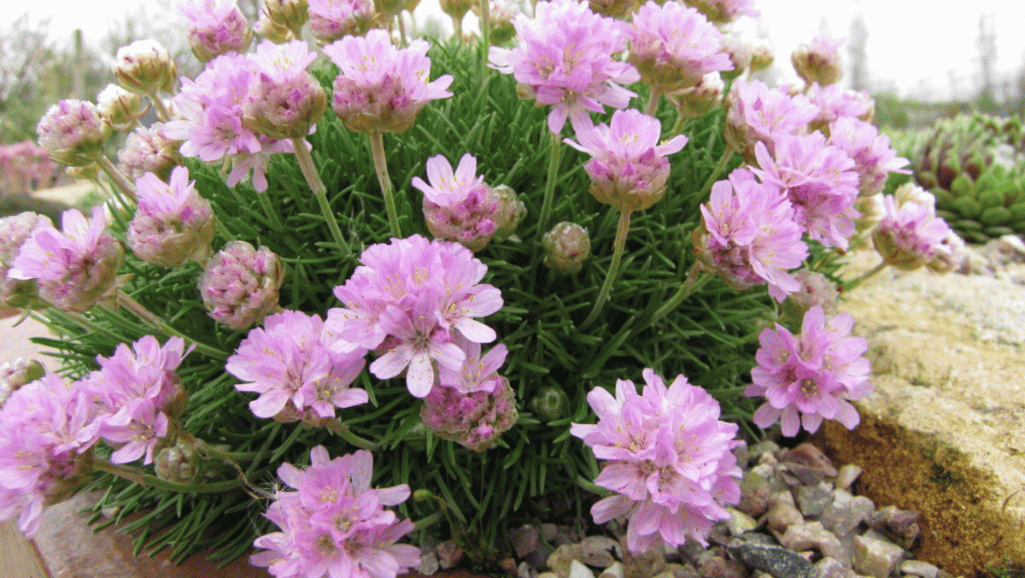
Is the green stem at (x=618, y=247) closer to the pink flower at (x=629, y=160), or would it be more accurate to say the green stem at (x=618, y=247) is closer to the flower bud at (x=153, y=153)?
the pink flower at (x=629, y=160)

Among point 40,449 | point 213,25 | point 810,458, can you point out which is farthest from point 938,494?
point 213,25

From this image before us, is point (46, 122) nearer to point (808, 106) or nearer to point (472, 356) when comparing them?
point (472, 356)

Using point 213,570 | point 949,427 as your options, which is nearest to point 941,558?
point 949,427

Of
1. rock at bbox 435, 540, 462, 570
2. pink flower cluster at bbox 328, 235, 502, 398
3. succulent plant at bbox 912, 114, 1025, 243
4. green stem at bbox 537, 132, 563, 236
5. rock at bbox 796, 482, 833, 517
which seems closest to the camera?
pink flower cluster at bbox 328, 235, 502, 398

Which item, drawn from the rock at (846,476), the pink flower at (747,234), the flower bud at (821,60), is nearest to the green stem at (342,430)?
the pink flower at (747,234)

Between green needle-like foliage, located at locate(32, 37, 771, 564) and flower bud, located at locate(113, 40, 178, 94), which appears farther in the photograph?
flower bud, located at locate(113, 40, 178, 94)

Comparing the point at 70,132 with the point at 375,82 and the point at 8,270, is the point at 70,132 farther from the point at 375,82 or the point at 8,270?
the point at 375,82

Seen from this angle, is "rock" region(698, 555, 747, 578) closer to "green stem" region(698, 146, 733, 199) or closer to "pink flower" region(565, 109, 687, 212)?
"pink flower" region(565, 109, 687, 212)

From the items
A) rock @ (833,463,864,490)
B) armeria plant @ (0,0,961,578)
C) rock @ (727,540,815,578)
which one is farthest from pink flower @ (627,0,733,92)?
rock @ (833,463,864,490)
